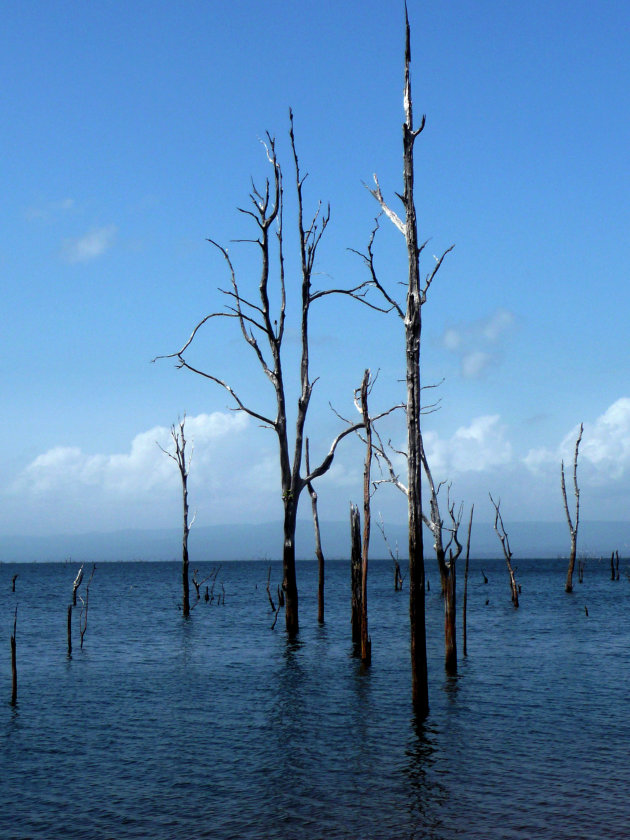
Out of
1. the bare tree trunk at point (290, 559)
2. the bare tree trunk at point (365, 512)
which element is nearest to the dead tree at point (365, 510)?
the bare tree trunk at point (365, 512)

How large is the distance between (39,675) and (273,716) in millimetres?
9121

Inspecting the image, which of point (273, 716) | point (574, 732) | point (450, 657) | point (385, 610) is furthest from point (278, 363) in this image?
point (385, 610)

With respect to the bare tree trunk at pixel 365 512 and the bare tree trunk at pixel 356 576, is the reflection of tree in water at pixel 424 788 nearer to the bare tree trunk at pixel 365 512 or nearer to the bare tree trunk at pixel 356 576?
the bare tree trunk at pixel 365 512

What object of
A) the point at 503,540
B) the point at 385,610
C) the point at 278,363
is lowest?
the point at 385,610

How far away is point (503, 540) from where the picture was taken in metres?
51.0

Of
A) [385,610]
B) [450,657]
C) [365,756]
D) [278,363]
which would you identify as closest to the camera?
[365,756]

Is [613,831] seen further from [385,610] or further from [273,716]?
[385,610]

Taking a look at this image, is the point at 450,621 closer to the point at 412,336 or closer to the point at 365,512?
the point at 365,512

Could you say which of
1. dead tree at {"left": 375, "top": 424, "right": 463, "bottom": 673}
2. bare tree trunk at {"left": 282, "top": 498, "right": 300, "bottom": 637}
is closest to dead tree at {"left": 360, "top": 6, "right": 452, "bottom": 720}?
dead tree at {"left": 375, "top": 424, "right": 463, "bottom": 673}

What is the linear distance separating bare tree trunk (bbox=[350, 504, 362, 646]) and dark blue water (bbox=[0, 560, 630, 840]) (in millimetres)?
1079

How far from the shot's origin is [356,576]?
25.5m

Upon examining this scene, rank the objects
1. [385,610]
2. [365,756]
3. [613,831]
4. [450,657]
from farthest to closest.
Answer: [385,610] < [450,657] < [365,756] < [613,831]

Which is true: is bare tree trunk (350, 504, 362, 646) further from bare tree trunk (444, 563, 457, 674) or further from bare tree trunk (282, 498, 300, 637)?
bare tree trunk (444, 563, 457, 674)

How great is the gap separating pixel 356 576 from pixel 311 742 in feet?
33.9
